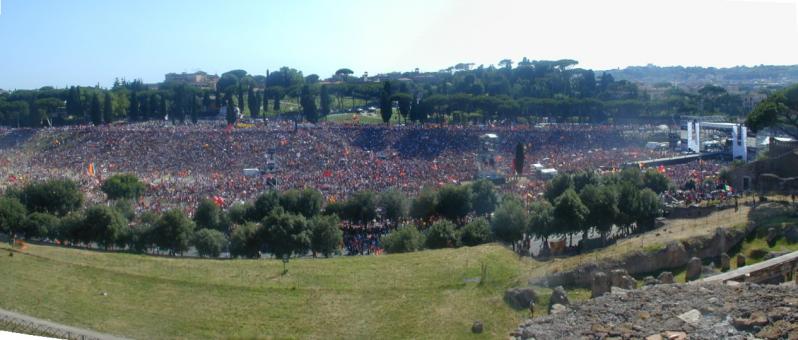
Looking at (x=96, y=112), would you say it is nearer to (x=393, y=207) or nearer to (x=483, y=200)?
(x=393, y=207)

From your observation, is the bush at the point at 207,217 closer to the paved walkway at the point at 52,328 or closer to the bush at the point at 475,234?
the bush at the point at 475,234

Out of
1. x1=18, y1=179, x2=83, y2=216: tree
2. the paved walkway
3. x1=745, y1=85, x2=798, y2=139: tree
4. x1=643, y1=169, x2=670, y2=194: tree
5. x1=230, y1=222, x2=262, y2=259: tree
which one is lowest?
x1=230, y1=222, x2=262, y2=259: tree

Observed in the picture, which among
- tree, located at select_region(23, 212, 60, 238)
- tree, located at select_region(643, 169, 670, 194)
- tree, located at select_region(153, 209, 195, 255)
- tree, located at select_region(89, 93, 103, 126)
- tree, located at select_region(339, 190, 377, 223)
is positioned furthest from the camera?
tree, located at select_region(89, 93, 103, 126)

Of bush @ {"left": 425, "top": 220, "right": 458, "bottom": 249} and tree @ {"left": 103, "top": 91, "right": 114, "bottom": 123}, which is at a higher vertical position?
tree @ {"left": 103, "top": 91, "right": 114, "bottom": 123}

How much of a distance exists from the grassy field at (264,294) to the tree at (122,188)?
12642 millimetres

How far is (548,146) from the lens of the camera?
41.6 metres

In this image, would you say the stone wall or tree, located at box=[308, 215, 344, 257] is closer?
the stone wall

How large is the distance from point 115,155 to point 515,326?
34182mm

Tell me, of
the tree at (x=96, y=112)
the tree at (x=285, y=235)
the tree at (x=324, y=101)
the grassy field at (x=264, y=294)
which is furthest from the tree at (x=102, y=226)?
the tree at (x=324, y=101)

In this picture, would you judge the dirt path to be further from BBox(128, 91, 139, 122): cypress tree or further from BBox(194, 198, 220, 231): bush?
BBox(128, 91, 139, 122): cypress tree

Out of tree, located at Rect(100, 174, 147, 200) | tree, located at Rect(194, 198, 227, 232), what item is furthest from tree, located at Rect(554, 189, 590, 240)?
tree, located at Rect(100, 174, 147, 200)

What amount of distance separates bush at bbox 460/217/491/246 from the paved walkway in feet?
33.0

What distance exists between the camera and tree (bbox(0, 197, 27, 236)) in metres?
18.8

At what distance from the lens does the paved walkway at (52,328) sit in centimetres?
1012
